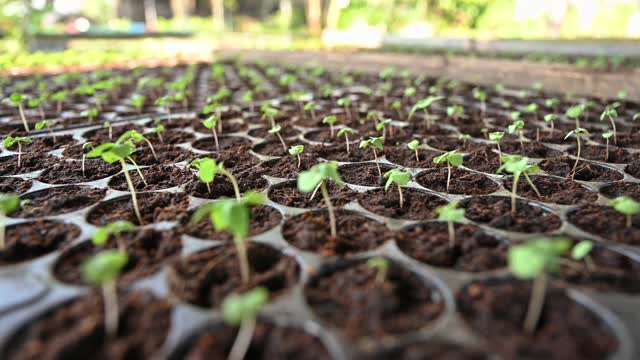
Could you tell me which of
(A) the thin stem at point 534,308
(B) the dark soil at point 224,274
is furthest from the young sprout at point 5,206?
(A) the thin stem at point 534,308

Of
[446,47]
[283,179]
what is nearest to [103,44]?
[446,47]

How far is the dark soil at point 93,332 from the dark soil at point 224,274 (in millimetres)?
81

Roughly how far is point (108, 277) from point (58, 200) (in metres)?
0.98

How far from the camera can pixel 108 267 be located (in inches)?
34.4

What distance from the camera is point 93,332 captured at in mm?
970

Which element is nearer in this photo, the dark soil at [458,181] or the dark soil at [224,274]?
the dark soil at [224,274]

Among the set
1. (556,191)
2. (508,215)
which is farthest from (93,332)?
(556,191)

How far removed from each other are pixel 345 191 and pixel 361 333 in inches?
35.0

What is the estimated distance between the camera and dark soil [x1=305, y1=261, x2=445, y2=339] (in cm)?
100

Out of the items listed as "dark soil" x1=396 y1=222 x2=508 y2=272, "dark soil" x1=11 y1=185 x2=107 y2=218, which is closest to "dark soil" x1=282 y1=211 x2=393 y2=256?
"dark soil" x1=396 y1=222 x2=508 y2=272

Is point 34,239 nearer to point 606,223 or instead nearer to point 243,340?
point 243,340

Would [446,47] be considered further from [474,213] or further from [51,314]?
[51,314]

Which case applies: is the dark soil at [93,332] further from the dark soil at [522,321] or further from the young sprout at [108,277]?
the dark soil at [522,321]

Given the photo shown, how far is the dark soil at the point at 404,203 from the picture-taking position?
62.2 inches
